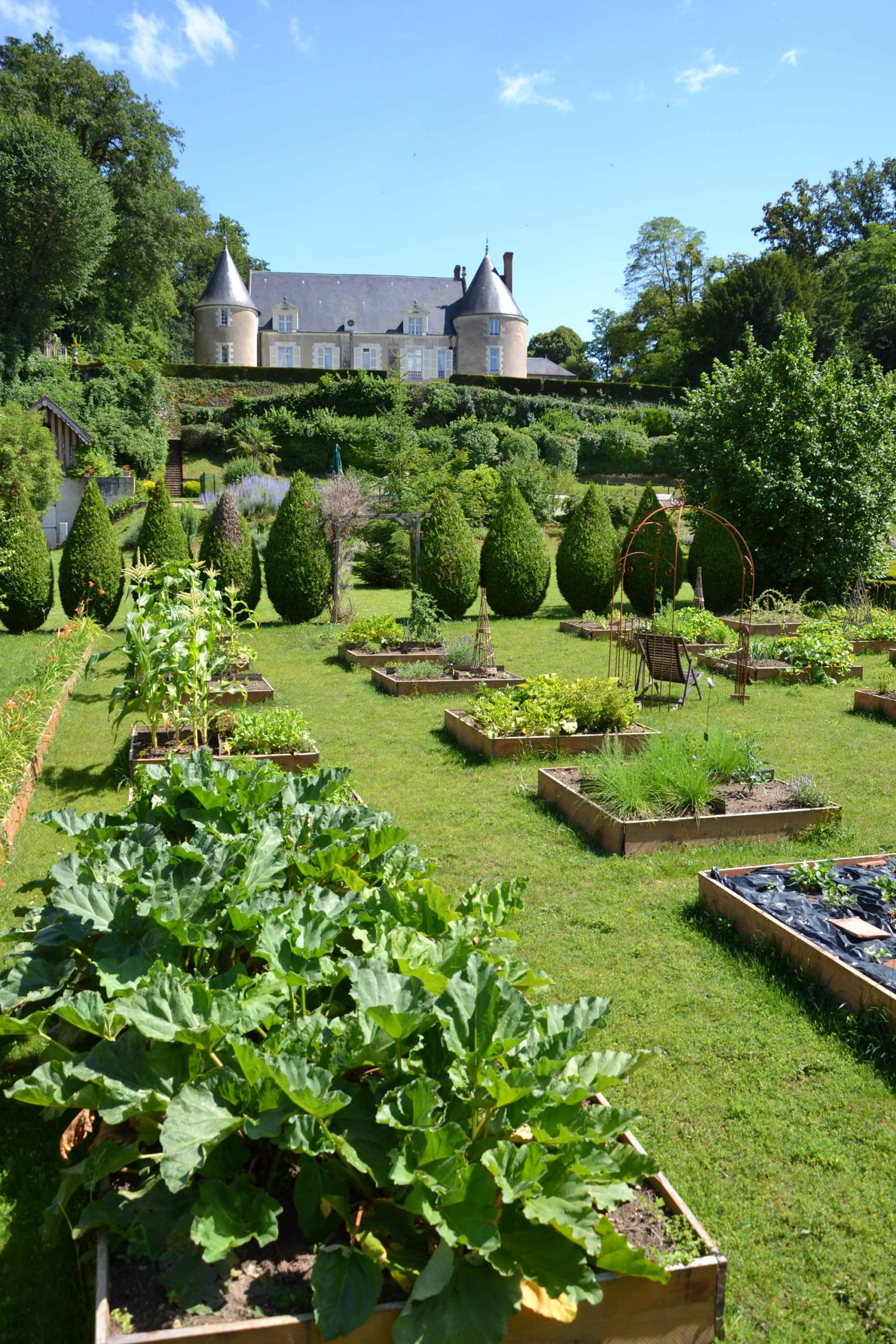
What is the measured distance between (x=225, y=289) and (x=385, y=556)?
30971 mm

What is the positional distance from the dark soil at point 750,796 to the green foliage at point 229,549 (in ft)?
27.6

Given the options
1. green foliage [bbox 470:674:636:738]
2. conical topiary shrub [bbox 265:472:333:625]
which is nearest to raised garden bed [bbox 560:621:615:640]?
conical topiary shrub [bbox 265:472:333:625]

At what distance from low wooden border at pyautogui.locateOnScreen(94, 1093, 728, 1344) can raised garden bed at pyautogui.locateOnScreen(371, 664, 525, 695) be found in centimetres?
749

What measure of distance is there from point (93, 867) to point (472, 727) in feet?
14.8

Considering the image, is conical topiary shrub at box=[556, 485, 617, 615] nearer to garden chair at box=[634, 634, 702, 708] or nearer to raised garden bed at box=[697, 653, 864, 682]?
raised garden bed at box=[697, 653, 864, 682]

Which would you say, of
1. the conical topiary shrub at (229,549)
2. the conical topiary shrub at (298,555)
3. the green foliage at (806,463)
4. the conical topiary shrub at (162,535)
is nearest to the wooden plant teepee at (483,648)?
the conical topiary shrub at (298,555)

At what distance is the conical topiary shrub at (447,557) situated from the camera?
560 inches

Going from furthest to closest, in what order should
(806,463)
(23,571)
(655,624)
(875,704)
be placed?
1. (806,463)
2. (23,571)
3. (655,624)
4. (875,704)

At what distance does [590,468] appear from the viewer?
37.3 m

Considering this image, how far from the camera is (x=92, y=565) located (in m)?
12.6

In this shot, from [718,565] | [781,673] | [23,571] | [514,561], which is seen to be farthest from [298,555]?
[781,673]

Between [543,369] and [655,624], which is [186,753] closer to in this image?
[655,624]

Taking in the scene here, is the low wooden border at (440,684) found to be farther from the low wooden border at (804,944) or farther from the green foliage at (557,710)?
the low wooden border at (804,944)

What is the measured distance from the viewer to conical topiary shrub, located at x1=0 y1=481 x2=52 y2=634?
40.4 ft
